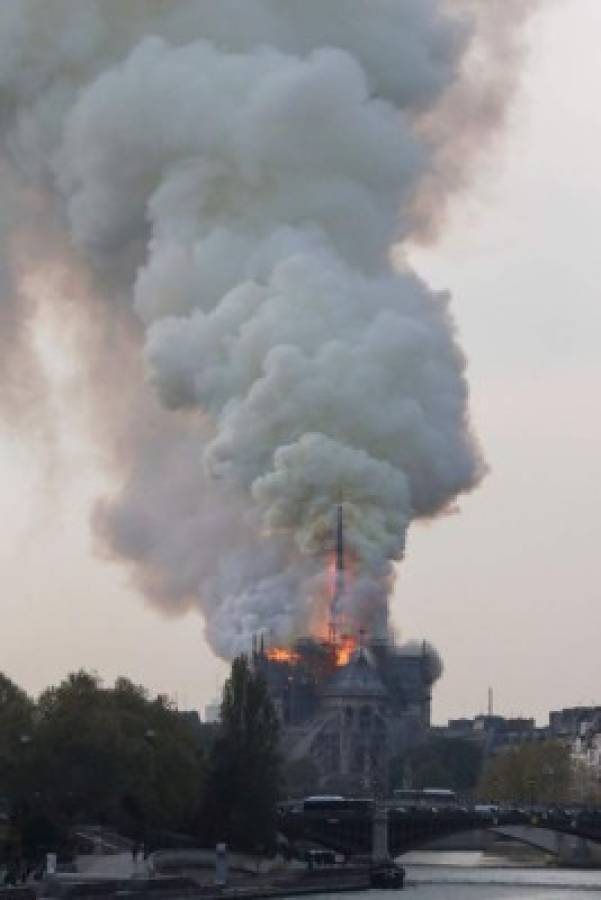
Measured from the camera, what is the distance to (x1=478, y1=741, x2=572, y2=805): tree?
487 ft

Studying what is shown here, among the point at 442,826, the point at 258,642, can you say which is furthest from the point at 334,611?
the point at 442,826

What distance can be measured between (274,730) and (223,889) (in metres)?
16.8

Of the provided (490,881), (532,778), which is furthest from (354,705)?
(490,881)

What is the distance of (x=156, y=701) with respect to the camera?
326 ft

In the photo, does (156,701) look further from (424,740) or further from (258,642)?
(424,740)

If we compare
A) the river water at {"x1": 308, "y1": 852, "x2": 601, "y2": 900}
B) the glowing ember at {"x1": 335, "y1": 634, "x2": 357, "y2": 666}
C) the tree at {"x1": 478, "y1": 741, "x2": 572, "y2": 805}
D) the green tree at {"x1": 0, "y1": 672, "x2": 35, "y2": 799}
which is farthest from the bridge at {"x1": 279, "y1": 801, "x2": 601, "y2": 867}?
→ the tree at {"x1": 478, "y1": 741, "x2": 572, "y2": 805}

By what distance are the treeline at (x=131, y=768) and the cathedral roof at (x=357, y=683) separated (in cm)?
4314

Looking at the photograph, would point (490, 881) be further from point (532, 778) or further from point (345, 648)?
point (532, 778)

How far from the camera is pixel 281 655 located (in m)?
136

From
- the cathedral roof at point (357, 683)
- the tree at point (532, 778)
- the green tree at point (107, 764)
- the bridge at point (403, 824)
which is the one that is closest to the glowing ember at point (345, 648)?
the cathedral roof at point (357, 683)

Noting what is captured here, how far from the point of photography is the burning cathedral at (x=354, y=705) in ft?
472

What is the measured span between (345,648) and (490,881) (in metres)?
37.5

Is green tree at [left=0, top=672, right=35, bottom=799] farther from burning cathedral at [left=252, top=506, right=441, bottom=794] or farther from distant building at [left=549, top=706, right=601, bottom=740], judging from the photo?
distant building at [left=549, top=706, right=601, bottom=740]

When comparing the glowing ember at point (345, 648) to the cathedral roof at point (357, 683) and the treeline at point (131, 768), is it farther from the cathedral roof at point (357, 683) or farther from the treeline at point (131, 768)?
the treeline at point (131, 768)
